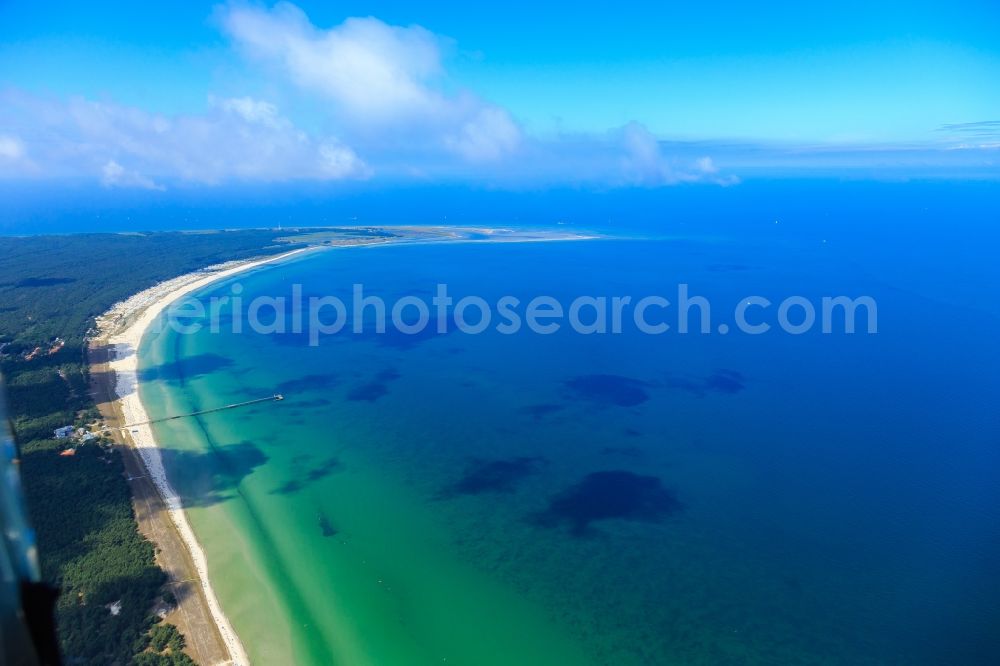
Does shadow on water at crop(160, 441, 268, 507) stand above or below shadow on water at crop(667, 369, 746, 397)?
below

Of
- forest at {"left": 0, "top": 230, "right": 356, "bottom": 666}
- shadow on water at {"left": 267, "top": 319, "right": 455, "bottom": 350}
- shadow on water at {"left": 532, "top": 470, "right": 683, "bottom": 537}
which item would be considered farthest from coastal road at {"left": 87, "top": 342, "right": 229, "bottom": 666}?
shadow on water at {"left": 267, "top": 319, "right": 455, "bottom": 350}

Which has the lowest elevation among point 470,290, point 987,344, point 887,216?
point 987,344

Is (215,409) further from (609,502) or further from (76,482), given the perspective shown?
(609,502)

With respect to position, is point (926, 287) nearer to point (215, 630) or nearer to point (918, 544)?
point (918, 544)

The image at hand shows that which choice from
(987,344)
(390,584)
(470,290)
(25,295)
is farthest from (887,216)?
(25,295)

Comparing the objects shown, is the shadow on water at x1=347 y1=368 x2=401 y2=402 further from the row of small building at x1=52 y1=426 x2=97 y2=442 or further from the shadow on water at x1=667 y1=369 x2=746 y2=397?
the shadow on water at x1=667 y1=369 x2=746 y2=397

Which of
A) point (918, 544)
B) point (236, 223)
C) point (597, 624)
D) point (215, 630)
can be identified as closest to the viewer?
point (215, 630)
